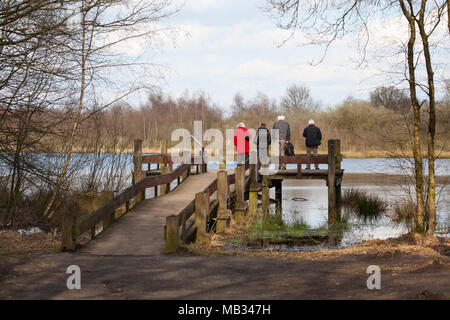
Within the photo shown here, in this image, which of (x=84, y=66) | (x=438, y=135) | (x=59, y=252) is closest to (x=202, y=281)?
(x=59, y=252)

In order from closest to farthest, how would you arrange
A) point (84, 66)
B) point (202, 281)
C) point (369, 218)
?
point (202, 281) → point (84, 66) → point (369, 218)

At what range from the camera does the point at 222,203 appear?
13.9 metres

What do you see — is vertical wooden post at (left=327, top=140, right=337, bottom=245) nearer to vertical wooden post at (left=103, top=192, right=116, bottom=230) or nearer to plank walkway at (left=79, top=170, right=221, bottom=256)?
plank walkway at (left=79, top=170, right=221, bottom=256)

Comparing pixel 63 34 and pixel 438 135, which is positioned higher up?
pixel 63 34

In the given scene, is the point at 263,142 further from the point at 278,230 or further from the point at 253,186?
the point at 278,230

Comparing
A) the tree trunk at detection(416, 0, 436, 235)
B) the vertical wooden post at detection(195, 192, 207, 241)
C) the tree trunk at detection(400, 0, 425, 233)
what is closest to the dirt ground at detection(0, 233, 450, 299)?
the vertical wooden post at detection(195, 192, 207, 241)

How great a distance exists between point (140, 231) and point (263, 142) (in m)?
7.73

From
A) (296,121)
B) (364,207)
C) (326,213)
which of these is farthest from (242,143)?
(296,121)

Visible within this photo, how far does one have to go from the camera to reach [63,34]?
9.33 meters

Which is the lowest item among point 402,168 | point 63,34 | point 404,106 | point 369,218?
point 369,218

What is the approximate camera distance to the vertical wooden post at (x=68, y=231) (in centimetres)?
956

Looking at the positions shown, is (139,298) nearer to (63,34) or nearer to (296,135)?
(63,34)
